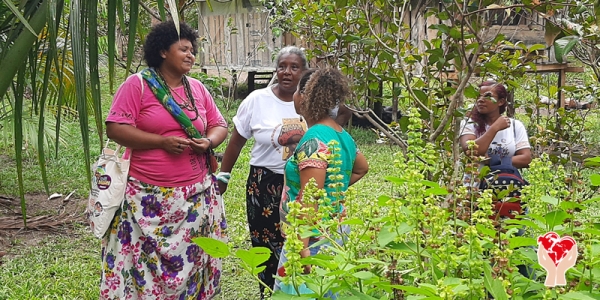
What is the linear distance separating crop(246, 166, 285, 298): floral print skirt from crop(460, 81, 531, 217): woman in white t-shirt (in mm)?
1161

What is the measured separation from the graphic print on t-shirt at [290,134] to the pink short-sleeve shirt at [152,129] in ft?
1.59

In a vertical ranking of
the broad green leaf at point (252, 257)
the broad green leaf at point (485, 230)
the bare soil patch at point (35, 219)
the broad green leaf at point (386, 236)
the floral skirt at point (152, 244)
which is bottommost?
the bare soil patch at point (35, 219)

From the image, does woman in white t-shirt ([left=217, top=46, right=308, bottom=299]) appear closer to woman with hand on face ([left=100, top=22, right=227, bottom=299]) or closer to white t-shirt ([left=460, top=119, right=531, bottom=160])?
woman with hand on face ([left=100, top=22, right=227, bottom=299])

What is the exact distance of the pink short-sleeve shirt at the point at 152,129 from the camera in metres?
3.87

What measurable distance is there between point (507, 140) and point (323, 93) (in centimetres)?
172

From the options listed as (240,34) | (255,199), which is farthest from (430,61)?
(240,34)

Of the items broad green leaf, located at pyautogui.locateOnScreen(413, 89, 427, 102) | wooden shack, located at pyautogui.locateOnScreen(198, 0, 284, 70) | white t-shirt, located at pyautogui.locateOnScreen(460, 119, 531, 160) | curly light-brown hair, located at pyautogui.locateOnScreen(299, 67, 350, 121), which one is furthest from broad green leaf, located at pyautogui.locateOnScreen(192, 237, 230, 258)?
wooden shack, located at pyautogui.locateOnScreen(198, 0, 284, 70)

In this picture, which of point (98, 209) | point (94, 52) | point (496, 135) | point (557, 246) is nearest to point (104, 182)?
point (98, 209)

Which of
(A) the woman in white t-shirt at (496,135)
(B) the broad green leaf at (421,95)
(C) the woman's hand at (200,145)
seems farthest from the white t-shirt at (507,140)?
(C) the woman's hand at (200,145)

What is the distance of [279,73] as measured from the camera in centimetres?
433

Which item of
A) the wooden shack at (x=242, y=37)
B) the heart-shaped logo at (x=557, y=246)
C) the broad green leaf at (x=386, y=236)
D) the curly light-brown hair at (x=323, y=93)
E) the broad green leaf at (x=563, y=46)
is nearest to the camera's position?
the heart-shaped logo at (x=557, y=246)

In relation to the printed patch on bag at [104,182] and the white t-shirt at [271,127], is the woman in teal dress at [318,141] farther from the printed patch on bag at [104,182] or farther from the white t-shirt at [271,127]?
the printed patch on bag at [104,182]

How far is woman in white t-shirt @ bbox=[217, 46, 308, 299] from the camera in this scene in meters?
4.27

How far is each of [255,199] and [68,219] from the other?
12.1 ft
